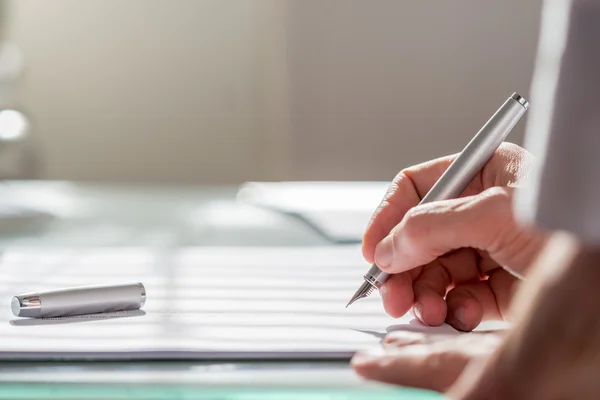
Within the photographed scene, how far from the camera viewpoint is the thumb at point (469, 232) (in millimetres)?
664

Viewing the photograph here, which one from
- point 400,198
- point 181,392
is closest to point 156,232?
point 400,198

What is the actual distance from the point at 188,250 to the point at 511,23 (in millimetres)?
2106

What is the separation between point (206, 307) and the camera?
2.47 feet

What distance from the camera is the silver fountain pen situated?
0.79 metres

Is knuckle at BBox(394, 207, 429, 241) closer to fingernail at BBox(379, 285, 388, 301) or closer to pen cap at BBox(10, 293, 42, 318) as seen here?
fingernail at BBox(379, 285, 388, 301)

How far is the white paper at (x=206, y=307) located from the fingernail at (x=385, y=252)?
1.8 inches

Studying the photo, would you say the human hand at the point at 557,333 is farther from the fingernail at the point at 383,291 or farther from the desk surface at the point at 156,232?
the fingernail at the point at 383,291

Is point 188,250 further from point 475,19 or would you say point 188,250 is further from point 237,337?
point 475,19

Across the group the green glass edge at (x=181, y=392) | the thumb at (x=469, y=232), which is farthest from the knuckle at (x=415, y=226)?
the green glass edge at (x=181, y=392)

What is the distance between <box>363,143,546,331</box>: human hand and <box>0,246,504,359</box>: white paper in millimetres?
27

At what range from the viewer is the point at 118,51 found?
9.87ft

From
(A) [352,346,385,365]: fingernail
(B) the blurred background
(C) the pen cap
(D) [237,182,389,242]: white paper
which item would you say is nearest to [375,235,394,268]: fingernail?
(A) [352,346,385,365]: fingernail

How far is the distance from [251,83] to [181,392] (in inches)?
99.1

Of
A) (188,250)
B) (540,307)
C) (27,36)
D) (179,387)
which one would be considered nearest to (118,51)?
(27,36)
